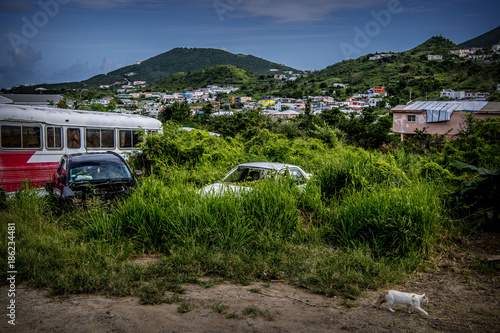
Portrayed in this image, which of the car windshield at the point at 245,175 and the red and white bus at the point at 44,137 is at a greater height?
the red and white bus at the point at 44,137

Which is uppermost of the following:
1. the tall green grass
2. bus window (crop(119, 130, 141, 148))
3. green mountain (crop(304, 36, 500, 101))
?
green mountain (crop(304, 36, 500, 101))

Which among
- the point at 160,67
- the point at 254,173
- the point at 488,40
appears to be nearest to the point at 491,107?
the point at 254,173

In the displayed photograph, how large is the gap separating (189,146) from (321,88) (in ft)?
432

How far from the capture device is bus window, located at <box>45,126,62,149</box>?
502 inches

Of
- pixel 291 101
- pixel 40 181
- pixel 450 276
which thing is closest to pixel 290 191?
pixel 450 276

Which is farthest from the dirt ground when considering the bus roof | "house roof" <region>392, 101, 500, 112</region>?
"house roof" <region>392, 101, 500, 112</region>

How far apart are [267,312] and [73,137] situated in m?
12.4

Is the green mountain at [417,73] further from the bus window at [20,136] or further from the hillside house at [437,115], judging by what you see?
the bus window at [20,136]

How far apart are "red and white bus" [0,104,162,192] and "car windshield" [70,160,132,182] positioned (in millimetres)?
2980

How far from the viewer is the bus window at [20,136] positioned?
11.5 meters

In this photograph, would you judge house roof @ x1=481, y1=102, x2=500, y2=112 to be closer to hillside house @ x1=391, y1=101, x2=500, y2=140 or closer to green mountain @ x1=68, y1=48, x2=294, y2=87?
hillside house @ x1=391, y1=101, x2=500, y2=140

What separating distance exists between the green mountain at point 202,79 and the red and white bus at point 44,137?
14832 centimetres

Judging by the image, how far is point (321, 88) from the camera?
137 meters

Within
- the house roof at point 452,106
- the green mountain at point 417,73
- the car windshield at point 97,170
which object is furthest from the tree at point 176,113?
the green mountain at point 417,73
